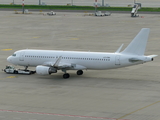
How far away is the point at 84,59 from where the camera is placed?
2375 inches

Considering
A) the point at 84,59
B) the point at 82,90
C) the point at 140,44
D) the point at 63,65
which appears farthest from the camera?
the point at 84,59

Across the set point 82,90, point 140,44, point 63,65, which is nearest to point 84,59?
point 63,65

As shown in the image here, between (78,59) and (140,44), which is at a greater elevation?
(140,44)

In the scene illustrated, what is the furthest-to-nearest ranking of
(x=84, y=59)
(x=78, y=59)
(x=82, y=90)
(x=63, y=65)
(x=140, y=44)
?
(x=78, y=59) < (x=84, y=59) < (x=63, y=65) < (x=140, y=44) < (x=82, y=90)

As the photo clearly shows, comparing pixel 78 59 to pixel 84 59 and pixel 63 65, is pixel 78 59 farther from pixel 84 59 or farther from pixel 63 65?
pixel 63 65

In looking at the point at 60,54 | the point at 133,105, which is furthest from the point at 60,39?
the point at 133,105

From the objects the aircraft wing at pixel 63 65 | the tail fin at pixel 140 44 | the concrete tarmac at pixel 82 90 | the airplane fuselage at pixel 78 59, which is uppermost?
the tail fin at pixel 140 44

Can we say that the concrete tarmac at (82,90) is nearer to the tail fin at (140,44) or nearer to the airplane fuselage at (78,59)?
the airplane fuselage at (78,59)

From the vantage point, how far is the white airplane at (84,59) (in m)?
58.2

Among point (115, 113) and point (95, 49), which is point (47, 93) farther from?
point (95, 49)

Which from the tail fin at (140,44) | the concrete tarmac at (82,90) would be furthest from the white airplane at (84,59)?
the concrete tarmac at (82,90)

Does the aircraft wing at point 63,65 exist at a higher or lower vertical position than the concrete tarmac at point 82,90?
higher

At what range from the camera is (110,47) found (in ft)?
293

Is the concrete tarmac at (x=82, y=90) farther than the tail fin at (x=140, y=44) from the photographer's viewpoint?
No
